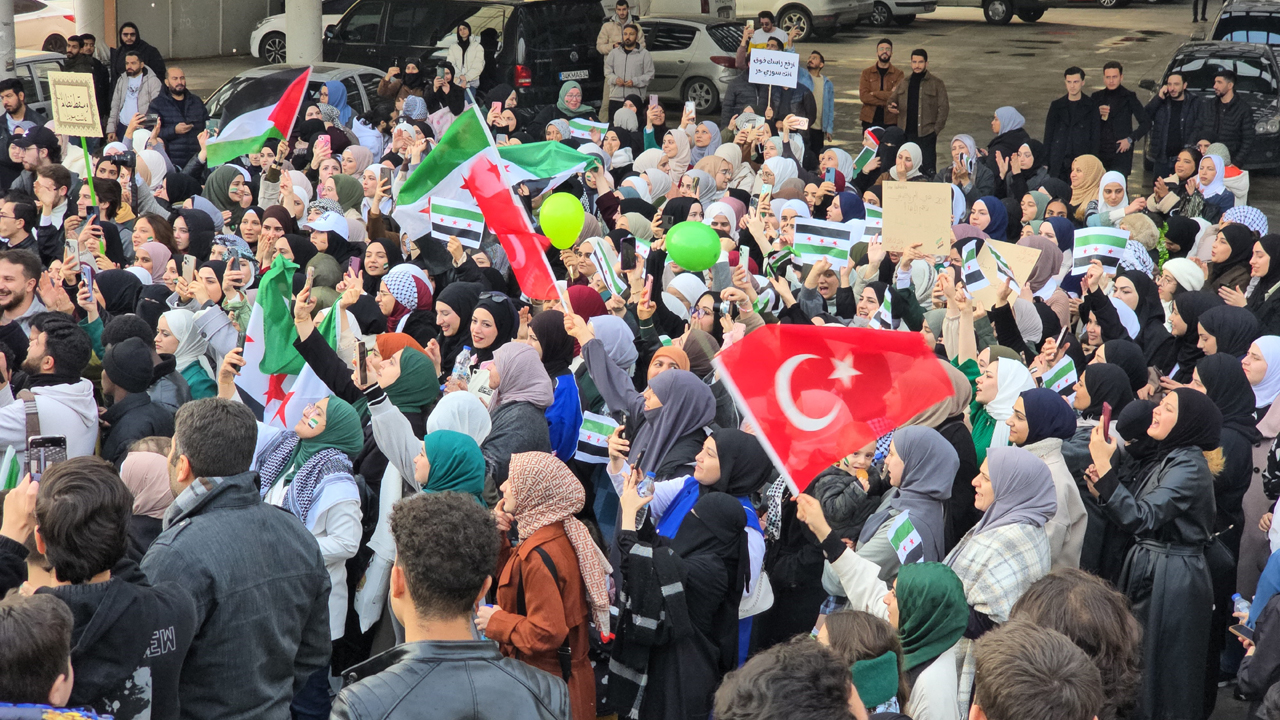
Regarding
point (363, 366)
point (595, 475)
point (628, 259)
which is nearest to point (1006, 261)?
point (628, 259)

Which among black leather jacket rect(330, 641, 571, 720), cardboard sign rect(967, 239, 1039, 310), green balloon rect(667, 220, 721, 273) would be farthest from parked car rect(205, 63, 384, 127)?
black leather jacket rect(330, 641, 571, 720)

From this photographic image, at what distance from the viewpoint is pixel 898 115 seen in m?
14.8

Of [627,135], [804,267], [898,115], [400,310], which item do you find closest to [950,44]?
[898,115]

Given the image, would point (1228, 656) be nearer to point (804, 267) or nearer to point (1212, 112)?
point (804, 267)

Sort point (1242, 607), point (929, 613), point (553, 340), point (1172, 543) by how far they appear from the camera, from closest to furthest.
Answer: point (929, 613)
point (1172, 543)
point (1242, 607)
point (553, 340)

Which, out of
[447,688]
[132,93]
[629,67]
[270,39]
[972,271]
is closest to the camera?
[447,688]

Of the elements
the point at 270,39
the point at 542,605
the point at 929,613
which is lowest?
the point at 542,605

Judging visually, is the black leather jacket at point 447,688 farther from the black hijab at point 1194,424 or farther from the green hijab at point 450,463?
the black hijab at point 1194,424

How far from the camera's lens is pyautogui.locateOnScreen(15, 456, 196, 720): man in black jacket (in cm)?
289

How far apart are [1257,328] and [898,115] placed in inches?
327

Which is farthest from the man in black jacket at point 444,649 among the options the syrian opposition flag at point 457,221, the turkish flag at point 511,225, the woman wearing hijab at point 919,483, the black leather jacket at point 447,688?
the syrian opposition flag at point 457,221

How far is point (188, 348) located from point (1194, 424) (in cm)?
451

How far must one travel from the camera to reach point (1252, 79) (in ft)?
51.2

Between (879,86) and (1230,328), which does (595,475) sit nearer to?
(1230,328)
